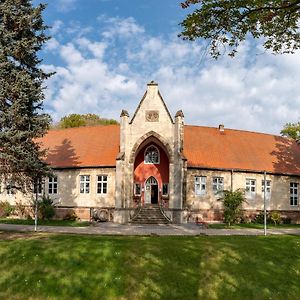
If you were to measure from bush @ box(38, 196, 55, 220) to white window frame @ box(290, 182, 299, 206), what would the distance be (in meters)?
21.9

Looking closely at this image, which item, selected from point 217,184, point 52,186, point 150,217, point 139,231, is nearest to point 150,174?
point 150,217

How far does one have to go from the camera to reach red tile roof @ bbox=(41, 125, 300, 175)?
3600 cm

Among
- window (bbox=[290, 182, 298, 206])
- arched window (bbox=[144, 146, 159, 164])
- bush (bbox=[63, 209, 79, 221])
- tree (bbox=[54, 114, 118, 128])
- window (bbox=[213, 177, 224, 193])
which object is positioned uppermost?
tree (bbox=[54, 114, 118, 128])

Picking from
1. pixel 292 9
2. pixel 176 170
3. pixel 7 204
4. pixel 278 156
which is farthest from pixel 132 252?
pixel 278 156

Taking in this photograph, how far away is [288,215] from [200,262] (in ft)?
76.7

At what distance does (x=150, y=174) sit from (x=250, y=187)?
365 inches

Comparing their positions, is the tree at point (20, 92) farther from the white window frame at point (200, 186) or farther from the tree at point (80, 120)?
the tree at point (80, 120)

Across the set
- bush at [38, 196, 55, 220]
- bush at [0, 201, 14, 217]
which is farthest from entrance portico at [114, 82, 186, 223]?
bush at [0, 201, 14, 217]

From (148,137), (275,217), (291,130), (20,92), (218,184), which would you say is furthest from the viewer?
(291,130)

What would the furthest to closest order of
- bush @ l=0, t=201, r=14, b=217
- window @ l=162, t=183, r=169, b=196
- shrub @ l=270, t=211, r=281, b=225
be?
bush @ l=0, t=201, r=14, b=217
window @ l=162, t=183, r=169, b=196
shrub @ l=270, t=211, r=281, b=225

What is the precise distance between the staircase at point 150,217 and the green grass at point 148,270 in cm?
1295

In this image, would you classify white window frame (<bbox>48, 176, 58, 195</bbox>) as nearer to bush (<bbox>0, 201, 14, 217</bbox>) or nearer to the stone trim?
bush (<bbox>0, 201, 14, 217</bbox>)

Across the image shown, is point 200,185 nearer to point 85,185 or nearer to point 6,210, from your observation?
point 85,185

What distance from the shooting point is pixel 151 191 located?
3556 centimetres
